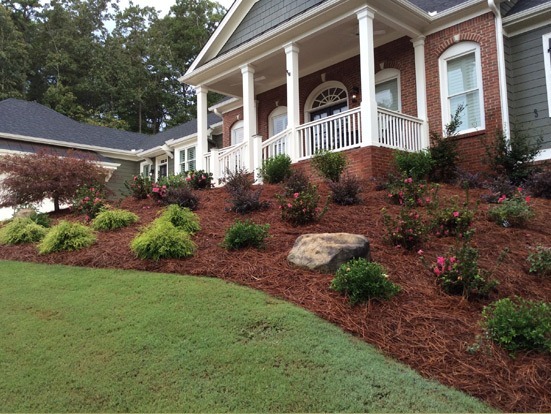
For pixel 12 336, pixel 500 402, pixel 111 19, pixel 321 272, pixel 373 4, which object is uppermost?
pixel 111 19

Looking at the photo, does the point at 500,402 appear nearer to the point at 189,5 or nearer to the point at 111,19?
the point at 189,5

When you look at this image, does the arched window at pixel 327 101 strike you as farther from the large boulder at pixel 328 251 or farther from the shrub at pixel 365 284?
the shrub at pixel 365 284

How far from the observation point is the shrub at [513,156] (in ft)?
29.4

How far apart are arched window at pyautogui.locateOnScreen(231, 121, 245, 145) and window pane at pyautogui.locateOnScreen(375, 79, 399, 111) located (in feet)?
20.7

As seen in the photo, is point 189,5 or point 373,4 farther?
point 189,5

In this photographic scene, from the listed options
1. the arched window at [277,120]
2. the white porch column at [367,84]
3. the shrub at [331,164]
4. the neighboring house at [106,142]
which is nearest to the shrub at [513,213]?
the shrub at [331,164]

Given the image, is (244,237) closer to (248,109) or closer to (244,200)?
(244,200)

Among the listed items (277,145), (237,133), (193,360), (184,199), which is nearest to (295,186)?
(184,199)

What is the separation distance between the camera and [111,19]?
43906 mm

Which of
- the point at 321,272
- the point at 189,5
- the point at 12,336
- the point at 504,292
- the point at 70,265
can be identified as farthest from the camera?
the point at 189,5

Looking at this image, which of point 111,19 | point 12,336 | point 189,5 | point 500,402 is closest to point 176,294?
point 12,336

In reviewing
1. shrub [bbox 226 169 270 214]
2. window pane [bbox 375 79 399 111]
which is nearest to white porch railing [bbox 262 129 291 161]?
window pane [bbox 375 79 399 111]

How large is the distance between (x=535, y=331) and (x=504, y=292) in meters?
1.26

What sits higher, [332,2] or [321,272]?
[332,2]
